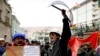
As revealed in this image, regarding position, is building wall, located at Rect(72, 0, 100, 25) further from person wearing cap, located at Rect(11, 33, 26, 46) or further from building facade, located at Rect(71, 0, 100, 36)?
person wearing cap, located at Rect(11, 33, 26, 46)

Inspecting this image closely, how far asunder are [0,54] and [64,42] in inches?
59.5

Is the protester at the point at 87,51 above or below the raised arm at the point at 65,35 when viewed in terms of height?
below

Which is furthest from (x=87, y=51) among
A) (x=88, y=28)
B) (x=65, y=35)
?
(x=88, y=28)

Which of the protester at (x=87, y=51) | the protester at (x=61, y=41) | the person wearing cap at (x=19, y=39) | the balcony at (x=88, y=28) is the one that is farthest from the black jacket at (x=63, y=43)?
the balcony at (x=88, y=28)

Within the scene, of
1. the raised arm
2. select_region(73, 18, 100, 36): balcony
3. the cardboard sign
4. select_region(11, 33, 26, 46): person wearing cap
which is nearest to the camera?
the raised arm

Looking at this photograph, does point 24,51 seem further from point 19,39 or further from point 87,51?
point 87,51

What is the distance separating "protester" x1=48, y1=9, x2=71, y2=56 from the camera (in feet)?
21.9

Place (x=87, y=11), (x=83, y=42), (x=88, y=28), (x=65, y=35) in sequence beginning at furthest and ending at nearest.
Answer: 1. (x=87, y=11)
2. (x=88, y=28)
3. (x=83, y=42)
4. (x=65, y=35)

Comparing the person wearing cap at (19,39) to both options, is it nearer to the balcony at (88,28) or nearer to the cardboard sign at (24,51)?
the cardboard sign at (24,51)

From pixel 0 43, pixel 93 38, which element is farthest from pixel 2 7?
pixel 0 43

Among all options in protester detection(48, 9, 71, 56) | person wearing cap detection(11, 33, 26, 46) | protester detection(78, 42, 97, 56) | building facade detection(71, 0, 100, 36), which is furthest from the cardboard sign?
building facade detection(71, 0, 100, 36)

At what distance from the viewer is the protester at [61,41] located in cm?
666

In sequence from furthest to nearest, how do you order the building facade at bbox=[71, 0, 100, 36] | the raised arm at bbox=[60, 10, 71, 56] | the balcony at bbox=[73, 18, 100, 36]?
the building facade at bbox=[71, 0, 100, 36] < the balcony at bbox=[73, 18, 100, 36] < the raised arm at bbox=[60, 10, 71, 56]

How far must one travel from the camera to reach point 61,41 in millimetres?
6754
